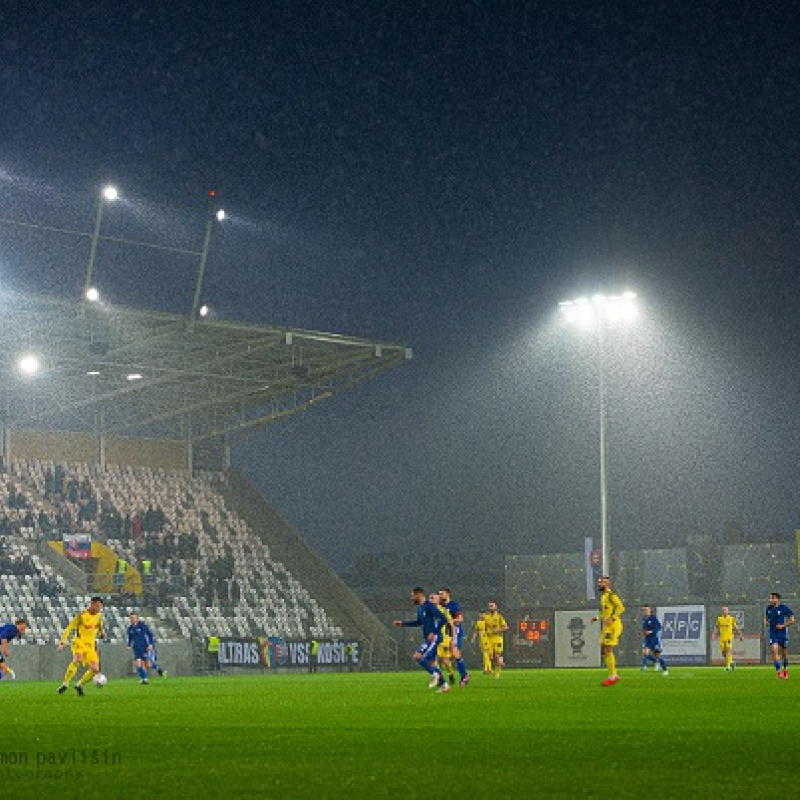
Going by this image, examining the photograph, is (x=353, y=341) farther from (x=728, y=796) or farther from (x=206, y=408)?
(x=728, y=796)

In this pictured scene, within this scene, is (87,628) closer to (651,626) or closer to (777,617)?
(777,617)

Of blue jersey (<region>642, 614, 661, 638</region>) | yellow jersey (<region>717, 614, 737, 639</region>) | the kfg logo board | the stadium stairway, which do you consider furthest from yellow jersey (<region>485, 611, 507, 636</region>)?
the stadium stairway

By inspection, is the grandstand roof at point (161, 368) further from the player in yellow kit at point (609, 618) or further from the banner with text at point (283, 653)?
the player in yellow kit at point (609, 618)

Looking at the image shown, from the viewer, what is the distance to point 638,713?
18.0m

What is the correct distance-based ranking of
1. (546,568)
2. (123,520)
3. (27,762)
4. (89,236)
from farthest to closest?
1. (546,568)
2. (123,520)
3. (89,236)
4. (27,762)

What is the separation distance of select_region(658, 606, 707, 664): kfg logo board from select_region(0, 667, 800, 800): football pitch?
3687 centimetres

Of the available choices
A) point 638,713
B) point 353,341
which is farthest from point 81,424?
point 638,713

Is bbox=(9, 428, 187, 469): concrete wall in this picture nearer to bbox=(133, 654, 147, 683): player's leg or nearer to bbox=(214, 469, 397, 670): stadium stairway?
bbox=(214, 469, 397, 670): stadium stairway

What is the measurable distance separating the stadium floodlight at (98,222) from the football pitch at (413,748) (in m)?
25.2

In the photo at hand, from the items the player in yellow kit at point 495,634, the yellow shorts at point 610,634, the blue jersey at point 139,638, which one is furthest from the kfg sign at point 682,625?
the yellow shorts at point 610,634

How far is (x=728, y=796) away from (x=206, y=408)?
5828cm

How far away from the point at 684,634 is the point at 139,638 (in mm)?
27489

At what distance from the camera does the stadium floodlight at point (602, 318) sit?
5169 cm

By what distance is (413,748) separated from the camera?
41.9 feet
